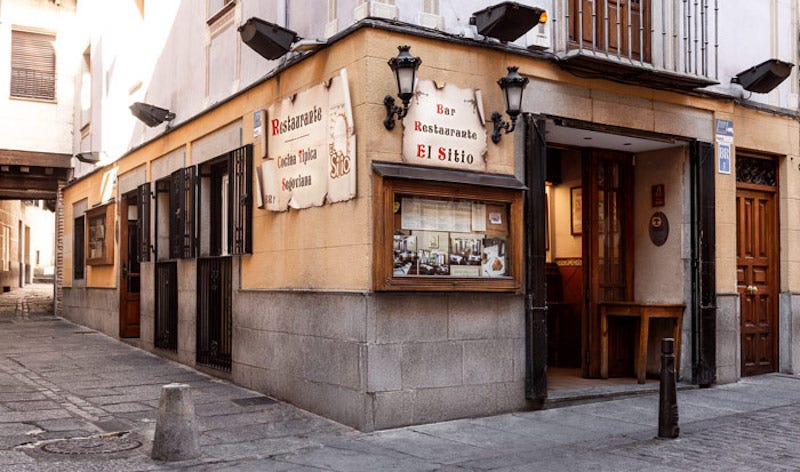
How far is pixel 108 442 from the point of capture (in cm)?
744

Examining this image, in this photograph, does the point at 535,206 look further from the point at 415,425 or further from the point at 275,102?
the point at 275,102

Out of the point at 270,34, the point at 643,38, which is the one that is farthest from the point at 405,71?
the point at 643,38

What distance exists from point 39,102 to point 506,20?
15.6 meters

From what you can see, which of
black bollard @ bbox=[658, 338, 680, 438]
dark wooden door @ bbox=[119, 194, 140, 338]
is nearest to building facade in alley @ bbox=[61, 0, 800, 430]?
dark wooden door @ bbox=[119, 194, 140, 338]

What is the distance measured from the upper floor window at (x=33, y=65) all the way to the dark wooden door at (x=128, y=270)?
616 cm

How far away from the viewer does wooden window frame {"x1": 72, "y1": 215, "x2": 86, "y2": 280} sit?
63.2 feet

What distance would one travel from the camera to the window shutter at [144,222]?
1418 centimetres

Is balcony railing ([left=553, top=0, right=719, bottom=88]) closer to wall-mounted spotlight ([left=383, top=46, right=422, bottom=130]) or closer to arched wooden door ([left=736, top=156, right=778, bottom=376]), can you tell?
arched wooden door ([left=736, top=156, right=778, bottom=376])

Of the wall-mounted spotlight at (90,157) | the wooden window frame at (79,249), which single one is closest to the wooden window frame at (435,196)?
the wall-mounted spotlight at (90,157)

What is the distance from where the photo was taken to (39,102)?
66.5 ft

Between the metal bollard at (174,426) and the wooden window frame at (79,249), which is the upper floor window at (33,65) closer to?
the wooden window frame at (79,249)

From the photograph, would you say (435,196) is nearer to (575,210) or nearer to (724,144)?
(575,210)

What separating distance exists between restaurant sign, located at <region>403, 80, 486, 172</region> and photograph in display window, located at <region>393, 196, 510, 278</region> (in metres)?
0.42

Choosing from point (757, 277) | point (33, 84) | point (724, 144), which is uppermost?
point (33, 84)
